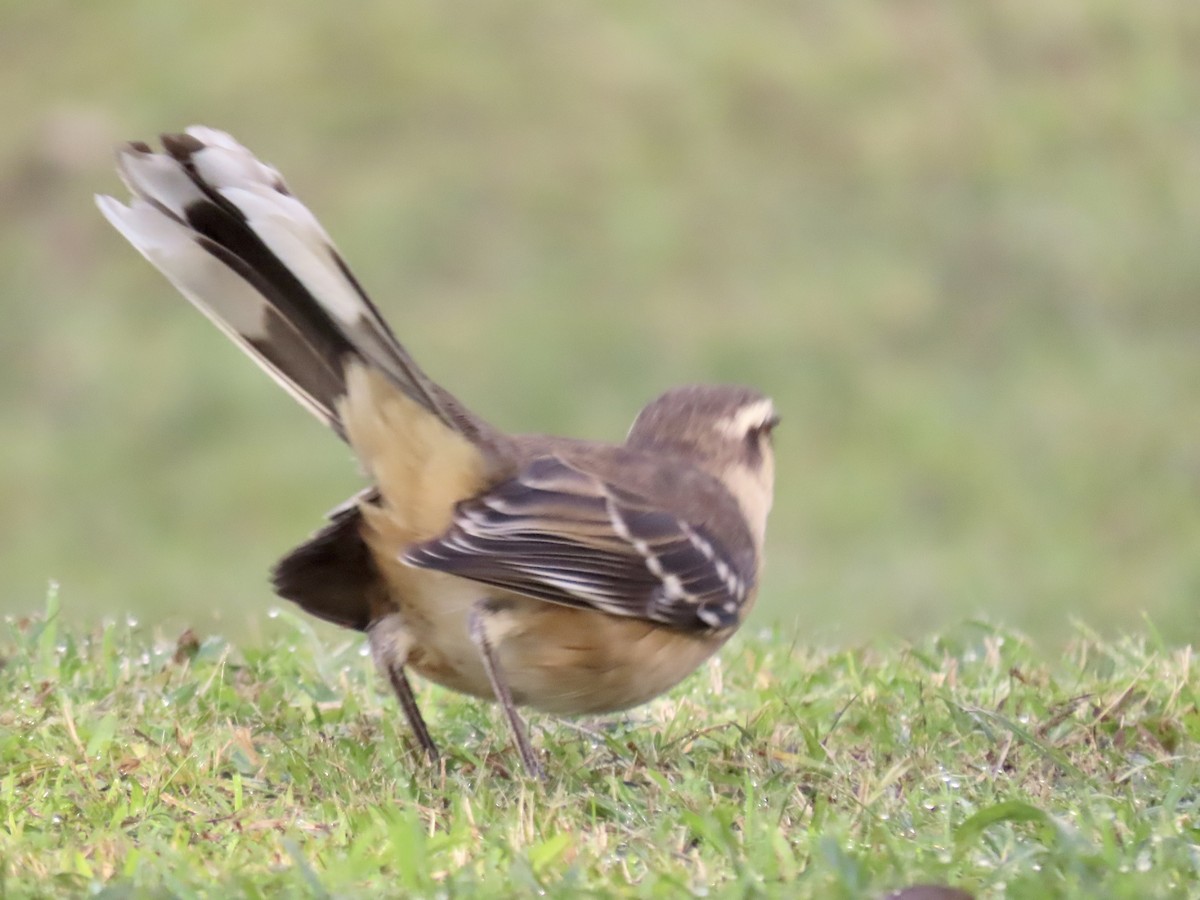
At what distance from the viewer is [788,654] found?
632cm

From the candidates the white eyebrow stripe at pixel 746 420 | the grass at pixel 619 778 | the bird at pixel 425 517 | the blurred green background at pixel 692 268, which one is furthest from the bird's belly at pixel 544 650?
the blurred green background at pixel 692 268

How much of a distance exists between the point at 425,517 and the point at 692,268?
12.0m

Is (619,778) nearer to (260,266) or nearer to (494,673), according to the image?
(494,673)

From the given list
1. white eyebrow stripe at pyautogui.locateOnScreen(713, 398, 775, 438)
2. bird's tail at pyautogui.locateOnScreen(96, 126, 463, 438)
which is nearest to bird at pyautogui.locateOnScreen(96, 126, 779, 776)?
bird's tail at pyautogui.locateOnScreen(96, 126, 463, 438)

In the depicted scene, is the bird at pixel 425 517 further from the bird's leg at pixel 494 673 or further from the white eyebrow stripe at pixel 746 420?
the white eyebrow stripe at pixel 746 420

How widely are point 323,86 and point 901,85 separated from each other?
18.9ft

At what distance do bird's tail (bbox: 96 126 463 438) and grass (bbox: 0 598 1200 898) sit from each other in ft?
3.28

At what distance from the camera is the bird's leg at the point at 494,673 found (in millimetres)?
5039

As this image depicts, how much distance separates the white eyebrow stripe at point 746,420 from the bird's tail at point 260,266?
1.25 metres

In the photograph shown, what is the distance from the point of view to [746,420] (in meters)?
6.33

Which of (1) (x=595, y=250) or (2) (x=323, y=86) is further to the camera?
(2) (x=323, y=86)

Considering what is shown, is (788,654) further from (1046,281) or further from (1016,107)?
(1016,107)

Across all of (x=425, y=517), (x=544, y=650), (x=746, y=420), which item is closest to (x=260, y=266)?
(x=425, y=517)

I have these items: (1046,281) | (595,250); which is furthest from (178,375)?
(1046,281)
